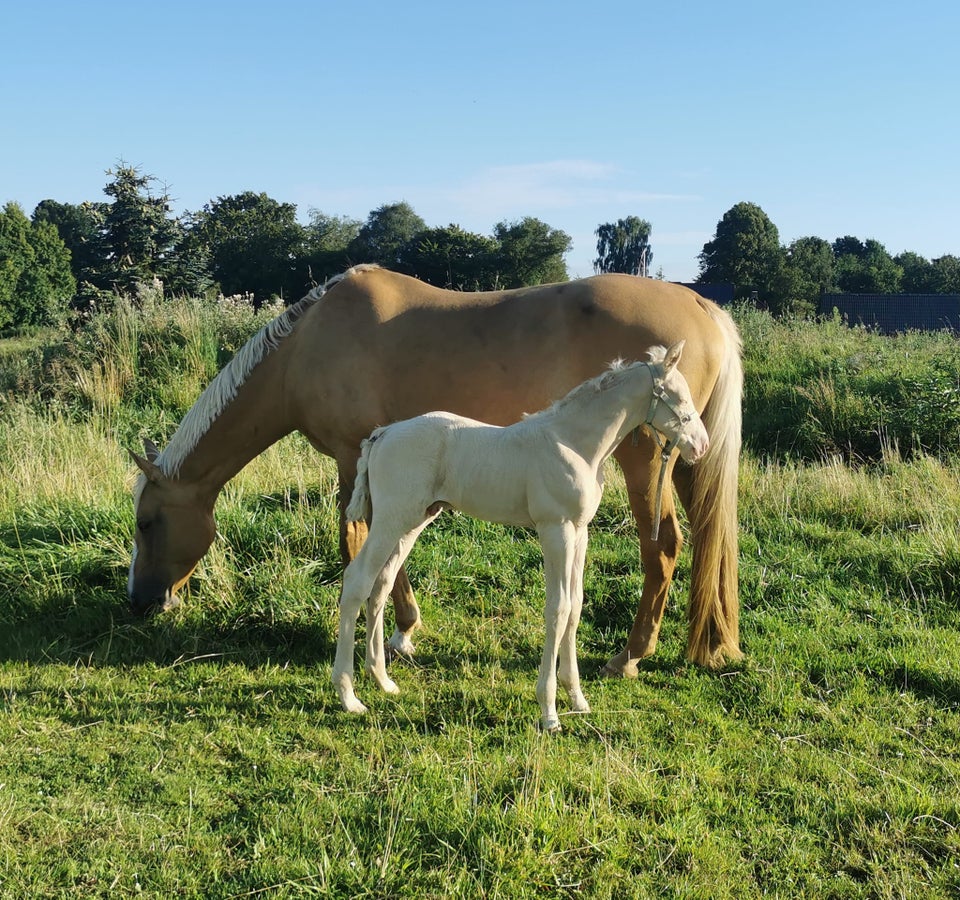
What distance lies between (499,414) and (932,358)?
35.5ft

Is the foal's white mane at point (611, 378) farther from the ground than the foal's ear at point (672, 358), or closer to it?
closer to it

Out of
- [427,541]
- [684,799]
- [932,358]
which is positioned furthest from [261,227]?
[684,799]

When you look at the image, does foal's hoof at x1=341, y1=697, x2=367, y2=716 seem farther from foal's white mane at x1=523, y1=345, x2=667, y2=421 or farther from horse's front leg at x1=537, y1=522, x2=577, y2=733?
foal's white mane at x1=523, y1=345, x2=667, y2=421

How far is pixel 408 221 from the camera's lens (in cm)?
5772

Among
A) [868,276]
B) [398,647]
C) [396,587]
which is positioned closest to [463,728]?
[398,647]

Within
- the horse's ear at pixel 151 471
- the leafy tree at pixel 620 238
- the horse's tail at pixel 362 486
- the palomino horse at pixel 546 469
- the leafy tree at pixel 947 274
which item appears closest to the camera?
the palomino horse at pixel 546 469

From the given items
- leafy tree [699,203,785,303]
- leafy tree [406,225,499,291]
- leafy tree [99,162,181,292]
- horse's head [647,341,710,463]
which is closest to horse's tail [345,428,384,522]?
horse's head [647,341,710,463]

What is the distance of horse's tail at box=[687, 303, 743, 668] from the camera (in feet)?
13.9

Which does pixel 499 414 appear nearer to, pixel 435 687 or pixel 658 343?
pixel 658 343

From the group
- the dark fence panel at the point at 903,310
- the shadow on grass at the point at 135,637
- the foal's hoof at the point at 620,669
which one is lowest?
the shadow on grass at the point at 135,637

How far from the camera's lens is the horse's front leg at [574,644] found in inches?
138

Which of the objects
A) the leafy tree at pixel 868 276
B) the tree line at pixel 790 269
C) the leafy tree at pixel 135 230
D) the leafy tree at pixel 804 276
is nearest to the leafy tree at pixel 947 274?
the tree line at pixel 790 269

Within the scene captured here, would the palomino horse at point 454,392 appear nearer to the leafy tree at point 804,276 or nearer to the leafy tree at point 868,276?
the leafy tree at point 804,276

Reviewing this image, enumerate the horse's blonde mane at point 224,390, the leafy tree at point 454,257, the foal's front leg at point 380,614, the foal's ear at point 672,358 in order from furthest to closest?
the leafy tree at point 454,257, the horse's blonde mane at point 224,390, the foal's front leg at point 380,614, the foal's ear at point 672,358
